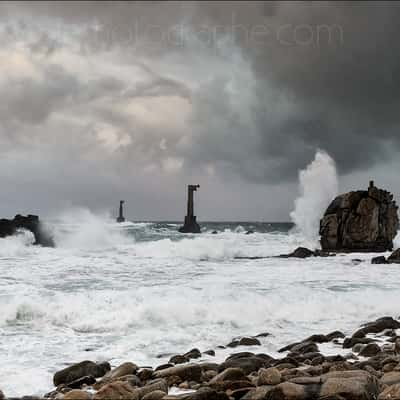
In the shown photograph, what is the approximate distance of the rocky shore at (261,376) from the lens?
4.00 meters

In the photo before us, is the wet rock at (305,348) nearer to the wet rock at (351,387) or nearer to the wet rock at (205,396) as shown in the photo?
the wet rock at (351,387)

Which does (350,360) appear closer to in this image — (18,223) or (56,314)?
(56,314)

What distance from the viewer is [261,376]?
4734mm

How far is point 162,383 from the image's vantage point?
4.79 m

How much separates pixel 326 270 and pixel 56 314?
441 inches

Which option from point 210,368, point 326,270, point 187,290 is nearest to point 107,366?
point 210,368

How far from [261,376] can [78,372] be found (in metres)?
2.42

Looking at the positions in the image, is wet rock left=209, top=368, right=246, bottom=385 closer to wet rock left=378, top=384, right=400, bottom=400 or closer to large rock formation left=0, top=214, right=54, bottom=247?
wet rock left=378, top=384, right=400, bottom=400

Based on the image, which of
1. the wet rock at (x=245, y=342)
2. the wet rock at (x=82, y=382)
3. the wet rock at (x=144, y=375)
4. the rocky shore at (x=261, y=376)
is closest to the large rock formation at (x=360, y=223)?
the rocky shore at (x=261, y=376)

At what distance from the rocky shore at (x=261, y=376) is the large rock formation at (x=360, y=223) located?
1888 cm

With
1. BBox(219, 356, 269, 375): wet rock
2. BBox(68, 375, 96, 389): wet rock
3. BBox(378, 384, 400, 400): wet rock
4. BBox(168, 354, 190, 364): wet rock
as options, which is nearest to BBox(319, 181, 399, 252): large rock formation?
BBox(168, 354, 190, 364): wet rock

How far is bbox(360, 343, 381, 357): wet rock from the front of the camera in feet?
22.0

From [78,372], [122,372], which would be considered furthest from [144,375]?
[78,372]

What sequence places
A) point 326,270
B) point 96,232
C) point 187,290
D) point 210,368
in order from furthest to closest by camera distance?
point 96,232 → point 326,270 → point 187,290 → point 210,368
